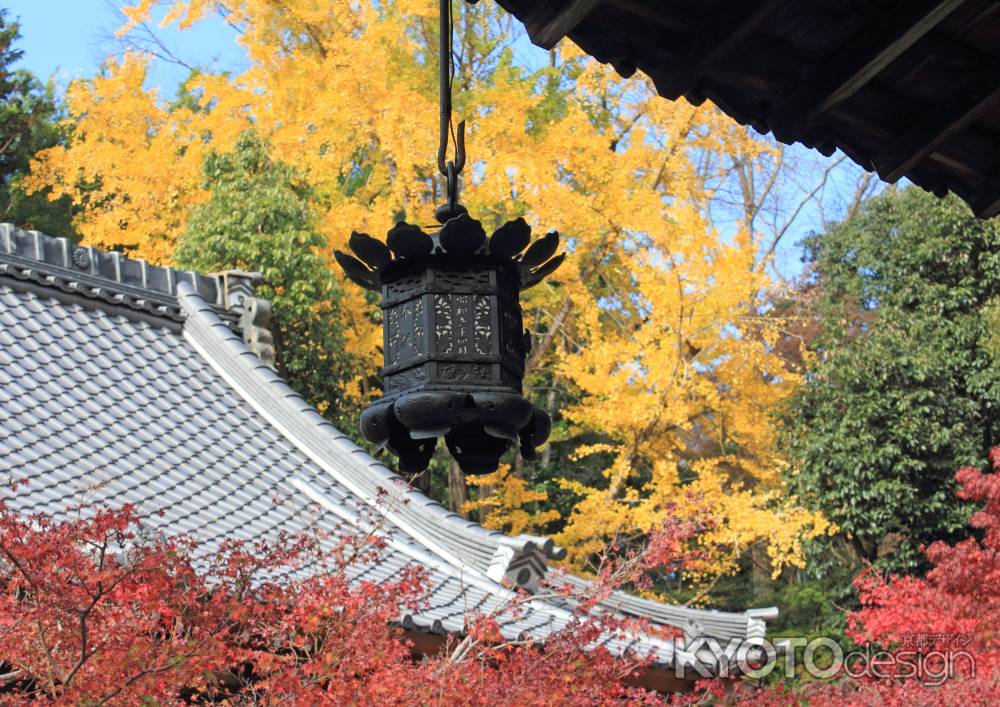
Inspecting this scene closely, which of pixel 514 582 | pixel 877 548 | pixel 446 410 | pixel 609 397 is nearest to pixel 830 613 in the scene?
pixel 877 548

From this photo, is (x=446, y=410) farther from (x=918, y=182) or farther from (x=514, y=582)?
(x=514, y=582)

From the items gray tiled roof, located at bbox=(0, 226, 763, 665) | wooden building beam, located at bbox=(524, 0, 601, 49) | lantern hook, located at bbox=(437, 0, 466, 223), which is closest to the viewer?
wooden building beam, located at bbox=(524, 0, 601, 49)

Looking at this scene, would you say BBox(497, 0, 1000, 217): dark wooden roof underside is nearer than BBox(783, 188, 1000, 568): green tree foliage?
Yes

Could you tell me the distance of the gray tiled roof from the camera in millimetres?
7809

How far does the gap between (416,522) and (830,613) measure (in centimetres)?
975

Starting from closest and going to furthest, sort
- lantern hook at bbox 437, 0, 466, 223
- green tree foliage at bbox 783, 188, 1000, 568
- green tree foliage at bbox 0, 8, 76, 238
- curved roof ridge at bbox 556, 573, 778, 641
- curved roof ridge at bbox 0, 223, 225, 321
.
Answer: lantern hook at bbox 437, 0, 466, 223 < curved roof ridge at bbox 0, 223, 225, 321 < curved roof ridge at bbox 556, 573, 778, 641 < green tree foliage at bbox 783, 188, 1000, 568 < green tree foliage at bbox 0, 8, 76, 238

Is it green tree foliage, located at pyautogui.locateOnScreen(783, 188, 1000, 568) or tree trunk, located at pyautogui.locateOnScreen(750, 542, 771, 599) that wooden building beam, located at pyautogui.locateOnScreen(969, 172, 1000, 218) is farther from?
tree trunk, located at pyautogui.locateOnScreen(750, 542, 771, 599)

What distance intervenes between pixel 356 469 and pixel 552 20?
278 inches

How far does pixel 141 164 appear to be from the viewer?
1642 cm

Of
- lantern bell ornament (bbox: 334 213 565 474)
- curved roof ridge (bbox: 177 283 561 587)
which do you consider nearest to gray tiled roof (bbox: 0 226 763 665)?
curved roof ridge (bbox: 177 283 561 587)

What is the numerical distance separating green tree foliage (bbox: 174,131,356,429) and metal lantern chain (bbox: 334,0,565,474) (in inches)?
436

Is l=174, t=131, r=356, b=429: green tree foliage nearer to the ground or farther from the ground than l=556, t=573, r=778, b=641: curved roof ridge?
farther from the ground

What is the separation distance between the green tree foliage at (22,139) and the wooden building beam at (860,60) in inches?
676

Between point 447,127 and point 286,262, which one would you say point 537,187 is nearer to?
point 286,262
